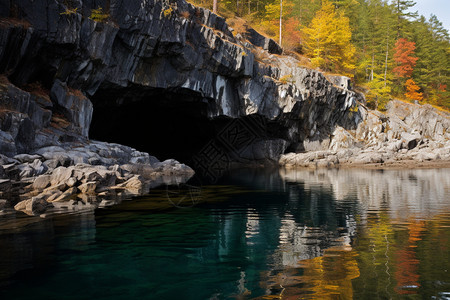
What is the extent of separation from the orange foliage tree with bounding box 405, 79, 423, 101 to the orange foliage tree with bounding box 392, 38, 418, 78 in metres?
1.52

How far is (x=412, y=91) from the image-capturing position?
6153cm

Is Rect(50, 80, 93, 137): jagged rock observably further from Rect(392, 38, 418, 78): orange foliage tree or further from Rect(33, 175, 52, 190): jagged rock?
Rect(392, 38, 418, 78): orange foliage tree

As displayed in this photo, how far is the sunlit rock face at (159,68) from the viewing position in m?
24.5

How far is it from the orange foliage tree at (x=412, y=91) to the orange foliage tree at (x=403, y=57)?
5.00 ft

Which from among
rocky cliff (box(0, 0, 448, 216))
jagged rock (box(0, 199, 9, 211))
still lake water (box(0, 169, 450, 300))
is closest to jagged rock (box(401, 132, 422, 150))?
rocky cliff (box(0, 0, 448, 216))

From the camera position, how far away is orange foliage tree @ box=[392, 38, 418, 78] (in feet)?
199

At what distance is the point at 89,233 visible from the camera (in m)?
10.2

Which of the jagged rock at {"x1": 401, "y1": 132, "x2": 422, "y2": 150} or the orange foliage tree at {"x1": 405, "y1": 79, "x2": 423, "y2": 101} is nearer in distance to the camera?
the jagged rock at {"x1": 401, "y1": 132, "x2": 422, "y2": 150}

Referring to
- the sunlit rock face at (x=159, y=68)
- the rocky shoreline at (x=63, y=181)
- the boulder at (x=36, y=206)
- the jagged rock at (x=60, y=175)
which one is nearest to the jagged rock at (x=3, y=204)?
the rocky shoreline at (x=63, y=181)

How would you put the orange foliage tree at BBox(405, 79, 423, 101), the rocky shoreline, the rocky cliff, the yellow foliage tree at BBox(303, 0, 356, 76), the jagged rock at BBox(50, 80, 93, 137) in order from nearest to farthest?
the rocky shoreline < the rocky cliff < the jagged rock at BBox(50, 80, 93, 137) < the yellow foliage tree at BBox(303, 0, 356, 76) < the orange foliage tree at BBox(405, 79, 423, 101)

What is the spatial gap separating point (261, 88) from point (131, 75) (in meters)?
16.7

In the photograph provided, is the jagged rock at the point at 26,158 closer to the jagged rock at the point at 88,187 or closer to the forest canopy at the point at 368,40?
the jagged rock at the point at 88,187

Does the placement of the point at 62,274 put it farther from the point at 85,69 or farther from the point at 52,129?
the point at 85,69

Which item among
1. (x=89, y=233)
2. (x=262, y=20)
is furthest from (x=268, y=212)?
(x=262, y=20)
